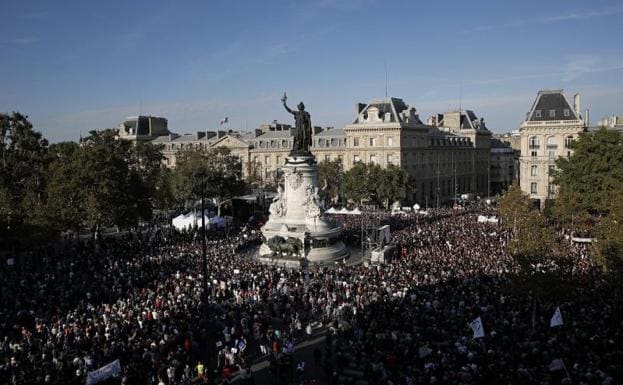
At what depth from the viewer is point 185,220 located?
51.5 meters

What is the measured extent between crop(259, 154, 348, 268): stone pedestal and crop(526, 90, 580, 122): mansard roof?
45.6 metres

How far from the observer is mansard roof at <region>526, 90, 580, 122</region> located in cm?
7219

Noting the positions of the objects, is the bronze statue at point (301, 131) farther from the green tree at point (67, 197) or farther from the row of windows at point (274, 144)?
the row of windows at point (274, 144)

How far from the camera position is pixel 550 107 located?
2901 inches

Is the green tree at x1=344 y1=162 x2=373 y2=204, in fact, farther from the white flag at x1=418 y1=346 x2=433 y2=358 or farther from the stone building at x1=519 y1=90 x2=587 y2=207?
the white flag at x1=418 y1=346 x2=433 y2=358

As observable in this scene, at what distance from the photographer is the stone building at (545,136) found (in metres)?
72.0

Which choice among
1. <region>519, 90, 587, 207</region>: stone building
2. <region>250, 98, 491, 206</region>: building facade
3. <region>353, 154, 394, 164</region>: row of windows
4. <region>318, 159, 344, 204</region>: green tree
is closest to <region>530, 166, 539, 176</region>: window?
<region>519, 90, 587, 207</region>: stone building

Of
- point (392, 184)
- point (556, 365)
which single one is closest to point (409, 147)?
point (392, 184)

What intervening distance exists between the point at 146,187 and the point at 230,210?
16.7 metres

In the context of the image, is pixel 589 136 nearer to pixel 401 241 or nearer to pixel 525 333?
pixel 401 241

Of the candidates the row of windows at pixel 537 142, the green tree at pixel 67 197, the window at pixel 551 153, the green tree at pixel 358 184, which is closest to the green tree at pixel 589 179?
the window at pixel 551 153

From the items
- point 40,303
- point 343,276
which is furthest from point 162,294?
point 343,276

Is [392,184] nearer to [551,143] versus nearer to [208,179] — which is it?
[551,143]

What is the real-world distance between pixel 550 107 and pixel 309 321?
60.8 meters
